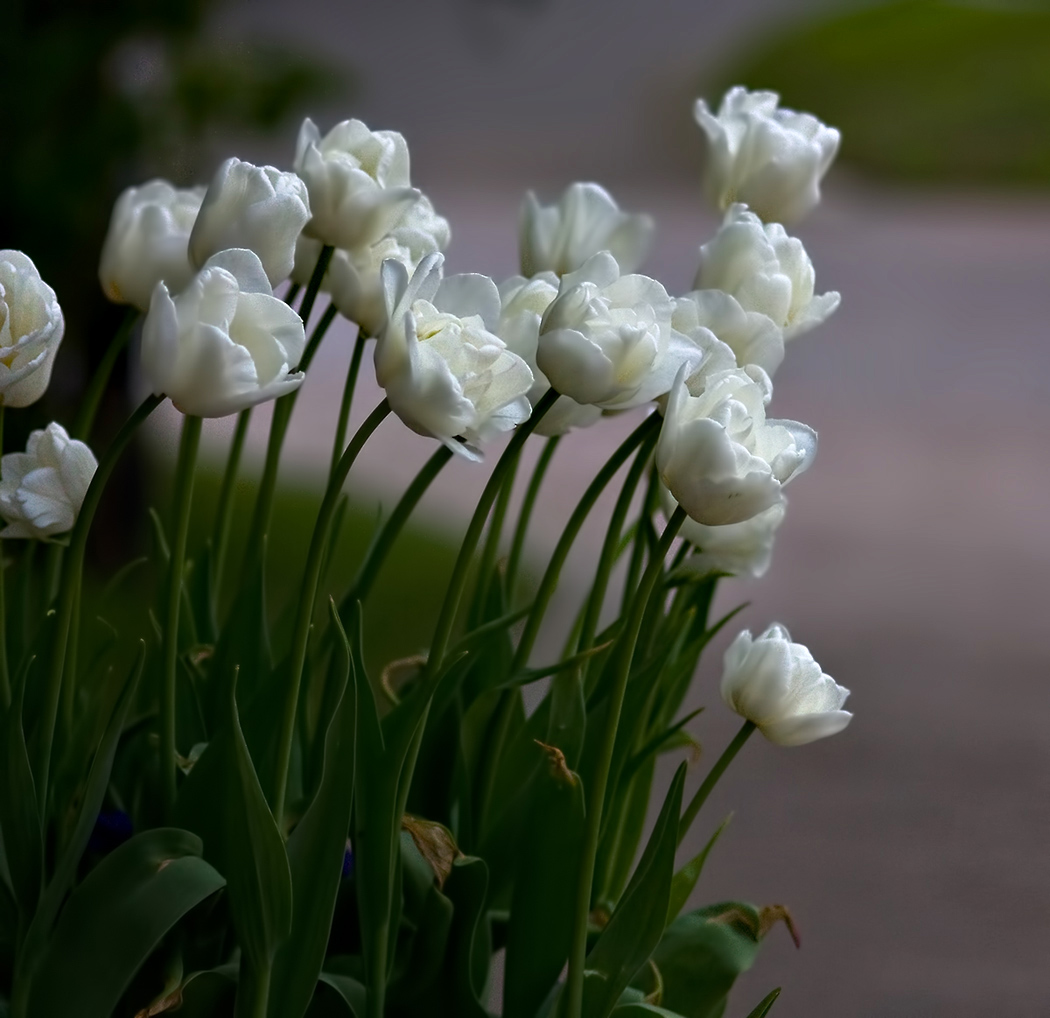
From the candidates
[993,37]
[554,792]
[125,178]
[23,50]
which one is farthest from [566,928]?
[993,37]

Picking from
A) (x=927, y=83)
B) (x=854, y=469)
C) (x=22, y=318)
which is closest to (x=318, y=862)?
(x=22, y=318)

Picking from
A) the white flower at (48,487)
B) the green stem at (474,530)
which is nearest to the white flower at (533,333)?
the green stem at (474,530)

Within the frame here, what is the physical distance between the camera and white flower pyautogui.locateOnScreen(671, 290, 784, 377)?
0.37 metres

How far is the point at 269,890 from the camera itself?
342 mm

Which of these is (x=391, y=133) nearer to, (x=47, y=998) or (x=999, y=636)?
(x=47, y=998)

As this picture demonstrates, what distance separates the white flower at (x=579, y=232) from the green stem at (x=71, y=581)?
162 millimetres

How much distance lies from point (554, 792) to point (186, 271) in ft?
0.62

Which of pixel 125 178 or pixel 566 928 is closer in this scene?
pixel 566 928

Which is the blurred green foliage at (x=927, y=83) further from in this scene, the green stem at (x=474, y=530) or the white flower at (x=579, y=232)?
the green stem at (x=474, y=530)

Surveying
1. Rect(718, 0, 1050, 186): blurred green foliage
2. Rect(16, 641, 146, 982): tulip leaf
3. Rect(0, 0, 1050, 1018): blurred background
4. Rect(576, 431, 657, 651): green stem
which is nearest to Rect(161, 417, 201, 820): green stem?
Rect(16, 641, 146, 982): tulip leaf

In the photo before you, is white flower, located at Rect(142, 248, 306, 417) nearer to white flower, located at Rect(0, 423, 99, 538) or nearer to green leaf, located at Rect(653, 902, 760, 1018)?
white flower, located at Rect(0, 423, 99, 538)

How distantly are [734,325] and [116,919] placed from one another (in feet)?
0.70

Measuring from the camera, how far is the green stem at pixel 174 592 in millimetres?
340

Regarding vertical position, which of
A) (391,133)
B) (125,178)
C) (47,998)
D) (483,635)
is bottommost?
(47,998)
